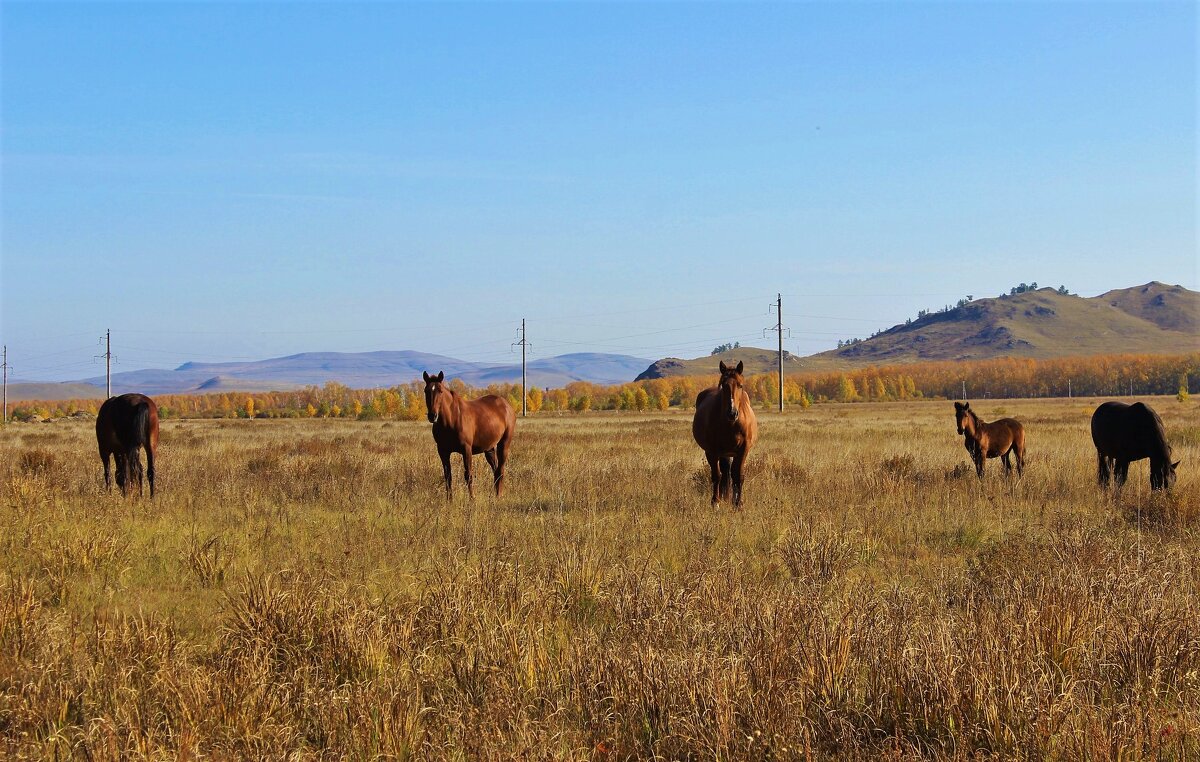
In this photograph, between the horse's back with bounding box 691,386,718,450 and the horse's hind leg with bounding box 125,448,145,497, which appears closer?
the horse's hind leg with bounding box 125,448,145,497

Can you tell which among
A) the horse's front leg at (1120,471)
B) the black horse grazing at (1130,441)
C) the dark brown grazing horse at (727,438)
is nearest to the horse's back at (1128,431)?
the black horse grazing at (1130,441)

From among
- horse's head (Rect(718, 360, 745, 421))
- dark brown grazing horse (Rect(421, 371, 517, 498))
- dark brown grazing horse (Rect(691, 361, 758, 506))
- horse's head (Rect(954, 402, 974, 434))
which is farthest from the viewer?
horse's head (Rect(954, 402, 974, 434))

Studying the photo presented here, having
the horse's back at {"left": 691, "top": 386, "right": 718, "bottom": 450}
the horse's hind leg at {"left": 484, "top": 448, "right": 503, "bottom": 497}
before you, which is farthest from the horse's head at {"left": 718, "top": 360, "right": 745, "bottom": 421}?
the horse's hind leg at {"left": 484, "top": 448, "right": 503, "bottom": 497}

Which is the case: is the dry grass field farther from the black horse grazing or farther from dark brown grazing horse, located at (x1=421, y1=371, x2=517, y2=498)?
dark brown grazing horse, located at (x1=421, y1=371, x2=517, y2=498)

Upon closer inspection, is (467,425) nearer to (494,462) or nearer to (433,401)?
(433,401)

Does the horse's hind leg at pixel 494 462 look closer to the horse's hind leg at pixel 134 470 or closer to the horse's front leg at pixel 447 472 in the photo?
the horse's front leg at pixel 447 472

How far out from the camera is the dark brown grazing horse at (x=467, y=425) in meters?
13.3

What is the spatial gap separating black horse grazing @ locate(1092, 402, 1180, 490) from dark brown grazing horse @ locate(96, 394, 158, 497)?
1435 centimetres

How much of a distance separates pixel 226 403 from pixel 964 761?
572ft

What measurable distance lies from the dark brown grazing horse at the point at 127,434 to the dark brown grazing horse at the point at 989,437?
13.9 metres

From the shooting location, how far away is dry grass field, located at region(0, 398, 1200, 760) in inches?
154

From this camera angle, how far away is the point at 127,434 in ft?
42.7

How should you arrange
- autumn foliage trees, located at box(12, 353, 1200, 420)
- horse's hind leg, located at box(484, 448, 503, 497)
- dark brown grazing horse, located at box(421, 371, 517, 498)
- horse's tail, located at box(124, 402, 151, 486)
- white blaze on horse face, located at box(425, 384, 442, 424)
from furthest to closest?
autumn foliage trees, located at box(12, 353, 1200, 420) → horse's hind leg, located at box(484, 448, 503, 497) → dark brown grazing horse, located at box(421, 371, 517, 498) → white blaze on horse face, located at box(425, 384, 442, 424) → horse's tail, located at box(124, 402, 151, 486)

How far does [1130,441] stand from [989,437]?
3.63 m
